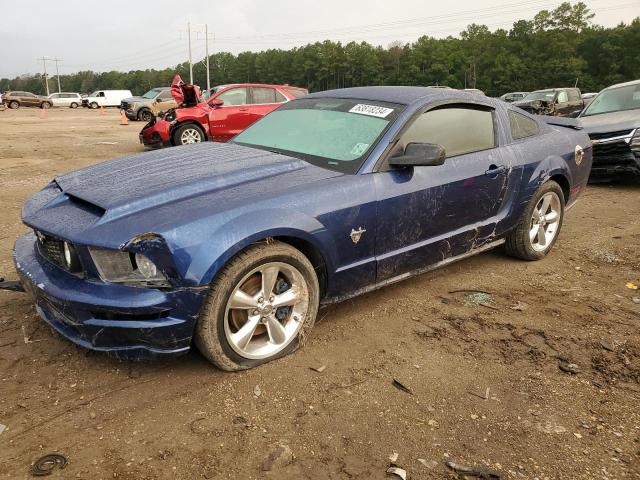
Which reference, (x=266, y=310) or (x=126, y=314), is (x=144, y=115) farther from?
(x=126, y=314)

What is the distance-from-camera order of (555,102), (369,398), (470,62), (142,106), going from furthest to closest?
(470,62) < (142,106) < (555,102) < (369,398)

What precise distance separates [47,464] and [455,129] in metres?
3.23

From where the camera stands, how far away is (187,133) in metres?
11.3

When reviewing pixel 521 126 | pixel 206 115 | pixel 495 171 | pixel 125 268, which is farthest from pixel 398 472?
pixel 206 115

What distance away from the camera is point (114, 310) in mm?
2469

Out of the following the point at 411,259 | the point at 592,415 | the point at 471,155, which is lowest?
the point at 592,415

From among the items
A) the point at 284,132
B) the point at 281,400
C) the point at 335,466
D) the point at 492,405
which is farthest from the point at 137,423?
the point at 284,132

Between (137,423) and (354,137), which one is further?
(354,137)

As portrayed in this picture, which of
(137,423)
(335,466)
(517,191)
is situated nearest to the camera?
(335,466)

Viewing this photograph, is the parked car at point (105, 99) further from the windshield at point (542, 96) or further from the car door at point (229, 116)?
the car door at point (229, 116)

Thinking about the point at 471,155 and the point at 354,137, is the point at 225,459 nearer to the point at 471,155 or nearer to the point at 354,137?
the point at 354,137

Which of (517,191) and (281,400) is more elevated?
(517,191)

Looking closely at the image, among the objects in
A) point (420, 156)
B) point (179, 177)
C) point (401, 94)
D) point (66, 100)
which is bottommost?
point (179, 177)

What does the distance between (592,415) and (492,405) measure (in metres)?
0.47
